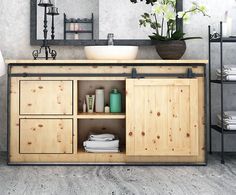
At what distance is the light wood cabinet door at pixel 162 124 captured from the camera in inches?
121

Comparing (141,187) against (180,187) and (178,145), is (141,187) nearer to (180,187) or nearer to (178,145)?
(180,187)

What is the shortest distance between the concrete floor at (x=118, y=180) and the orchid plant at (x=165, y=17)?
1.04 m

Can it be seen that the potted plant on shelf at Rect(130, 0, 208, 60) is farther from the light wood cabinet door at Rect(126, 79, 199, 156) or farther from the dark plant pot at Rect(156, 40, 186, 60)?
the light wood cabinet door at Rect(126, 79, 199, 156)

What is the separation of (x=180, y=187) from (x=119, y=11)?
5.41ft

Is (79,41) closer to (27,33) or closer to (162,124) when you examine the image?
(27,33)

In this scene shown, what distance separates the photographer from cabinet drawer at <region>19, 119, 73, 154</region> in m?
3.09

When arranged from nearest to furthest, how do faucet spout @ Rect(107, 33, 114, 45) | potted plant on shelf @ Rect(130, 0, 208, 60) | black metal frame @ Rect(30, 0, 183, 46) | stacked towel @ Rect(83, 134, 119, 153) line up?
stacked towel @ Rect(83, 134, 119, 153), potted plant on shelf @ Rect(130, 0, 208, 60), faucet spout @ Rect(107, 33, 114, 45), black metal frame @ Rect(30, 0, 183, 46)

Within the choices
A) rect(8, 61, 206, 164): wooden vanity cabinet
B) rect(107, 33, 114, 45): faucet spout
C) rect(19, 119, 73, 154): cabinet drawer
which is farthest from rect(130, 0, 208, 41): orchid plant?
rect(19, 119, 73, 154): cabinet drawer

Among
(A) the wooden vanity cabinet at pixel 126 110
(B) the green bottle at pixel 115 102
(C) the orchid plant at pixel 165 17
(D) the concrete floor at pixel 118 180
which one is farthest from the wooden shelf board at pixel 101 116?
(C) the orchid plant at pixel 165 17

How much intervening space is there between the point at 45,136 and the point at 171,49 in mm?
1157

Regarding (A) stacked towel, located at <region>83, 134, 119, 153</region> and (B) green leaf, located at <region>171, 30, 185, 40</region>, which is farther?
(B) green leaf, located at <region>171, 30, 185, 40</region>

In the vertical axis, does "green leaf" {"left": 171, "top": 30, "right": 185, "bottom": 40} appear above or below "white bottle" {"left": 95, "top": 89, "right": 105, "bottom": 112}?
above

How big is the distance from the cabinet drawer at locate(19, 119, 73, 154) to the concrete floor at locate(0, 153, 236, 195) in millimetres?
145

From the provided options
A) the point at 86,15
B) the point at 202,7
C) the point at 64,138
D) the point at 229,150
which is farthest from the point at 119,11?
the point at 229,150
